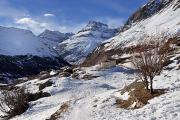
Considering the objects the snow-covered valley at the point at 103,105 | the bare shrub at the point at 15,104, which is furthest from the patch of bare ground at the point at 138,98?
the bare shrub at the point at 15,104

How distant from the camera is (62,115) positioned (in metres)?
41.2

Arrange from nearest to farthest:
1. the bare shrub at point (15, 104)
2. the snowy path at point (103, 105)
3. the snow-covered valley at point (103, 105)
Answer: the snowy path at point (103, 105) → the snow-covered valley at point (103, 105) → the bare shrub at point (15, 104)

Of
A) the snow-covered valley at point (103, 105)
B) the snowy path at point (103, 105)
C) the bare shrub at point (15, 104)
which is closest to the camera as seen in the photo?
the snowy path at point (103, 105)

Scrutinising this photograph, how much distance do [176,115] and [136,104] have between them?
27.3 feet

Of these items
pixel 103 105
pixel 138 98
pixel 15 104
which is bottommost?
pixel 15 104

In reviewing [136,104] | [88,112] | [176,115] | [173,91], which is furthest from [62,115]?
[176,115]

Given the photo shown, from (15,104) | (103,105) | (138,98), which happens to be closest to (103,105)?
(103,105)

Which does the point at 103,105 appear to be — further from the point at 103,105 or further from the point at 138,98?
the point at 138,98

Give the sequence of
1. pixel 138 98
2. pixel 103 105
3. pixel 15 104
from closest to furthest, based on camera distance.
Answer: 1. pixel 138 98
2. pixel 103 105
3. pixel 15 104

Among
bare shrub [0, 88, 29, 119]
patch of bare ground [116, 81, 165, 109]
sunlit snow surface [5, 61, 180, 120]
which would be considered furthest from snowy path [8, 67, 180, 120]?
bare shrub [0, 88, 29, 119]

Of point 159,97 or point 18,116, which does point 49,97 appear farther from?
point 159,97

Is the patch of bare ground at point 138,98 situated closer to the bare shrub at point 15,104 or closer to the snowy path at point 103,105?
the snowy path at point 103,105

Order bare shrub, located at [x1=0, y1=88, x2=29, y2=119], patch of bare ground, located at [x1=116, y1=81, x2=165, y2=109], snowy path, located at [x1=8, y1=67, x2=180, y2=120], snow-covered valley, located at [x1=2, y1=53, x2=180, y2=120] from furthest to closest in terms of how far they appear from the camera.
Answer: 1. bare shrub, located at [x1=0, y1=88, x2=29, y2=119]
2. patch of bare ground, located at [x1=116, y1=81, x2=165, y2=109]
3. snow-covered valley, located at [x1=2, y1=53, x2=180, y2=120]
4. snowy path, located at [x1=8, y1=67, x2=180, y2=120]

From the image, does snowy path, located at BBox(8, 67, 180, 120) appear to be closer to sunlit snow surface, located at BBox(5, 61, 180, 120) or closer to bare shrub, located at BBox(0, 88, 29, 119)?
sunlit snow surface, located at BBox(5, 61, 180, 120)
